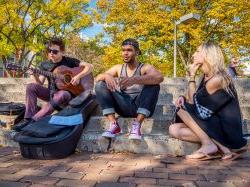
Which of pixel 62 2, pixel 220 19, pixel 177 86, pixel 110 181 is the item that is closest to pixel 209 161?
pixel 110 181

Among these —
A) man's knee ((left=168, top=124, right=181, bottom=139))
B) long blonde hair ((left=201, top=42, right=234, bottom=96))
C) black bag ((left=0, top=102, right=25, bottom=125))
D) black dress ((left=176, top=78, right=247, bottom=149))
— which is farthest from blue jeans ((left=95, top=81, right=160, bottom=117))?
black bag ((left=0, top=102, right=25, bottom=125))

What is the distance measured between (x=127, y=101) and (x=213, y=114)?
44.0 inches

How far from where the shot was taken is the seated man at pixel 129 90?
14.6ft

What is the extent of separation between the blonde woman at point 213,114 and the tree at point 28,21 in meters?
17.7

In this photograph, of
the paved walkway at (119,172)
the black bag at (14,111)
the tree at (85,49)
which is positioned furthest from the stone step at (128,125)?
the tree at (85,49)

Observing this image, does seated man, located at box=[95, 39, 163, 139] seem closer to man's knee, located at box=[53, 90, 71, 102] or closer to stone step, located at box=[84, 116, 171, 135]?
stone step, located at box=[84, 116, 171, 135]

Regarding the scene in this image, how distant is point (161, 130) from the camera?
16.6 feet

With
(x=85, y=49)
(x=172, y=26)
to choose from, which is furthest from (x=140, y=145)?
(x=85, y=49)

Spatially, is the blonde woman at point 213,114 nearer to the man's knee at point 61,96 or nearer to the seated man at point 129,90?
the seated man at point 129,90

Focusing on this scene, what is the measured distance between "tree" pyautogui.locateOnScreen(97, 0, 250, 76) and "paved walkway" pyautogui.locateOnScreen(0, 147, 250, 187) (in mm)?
15379

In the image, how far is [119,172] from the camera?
3.49 m

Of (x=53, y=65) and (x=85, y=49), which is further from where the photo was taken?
(x=85, y=49)

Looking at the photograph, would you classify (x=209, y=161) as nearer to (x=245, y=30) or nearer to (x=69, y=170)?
(x=69, y=170)

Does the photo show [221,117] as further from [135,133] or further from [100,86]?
[100,86]
